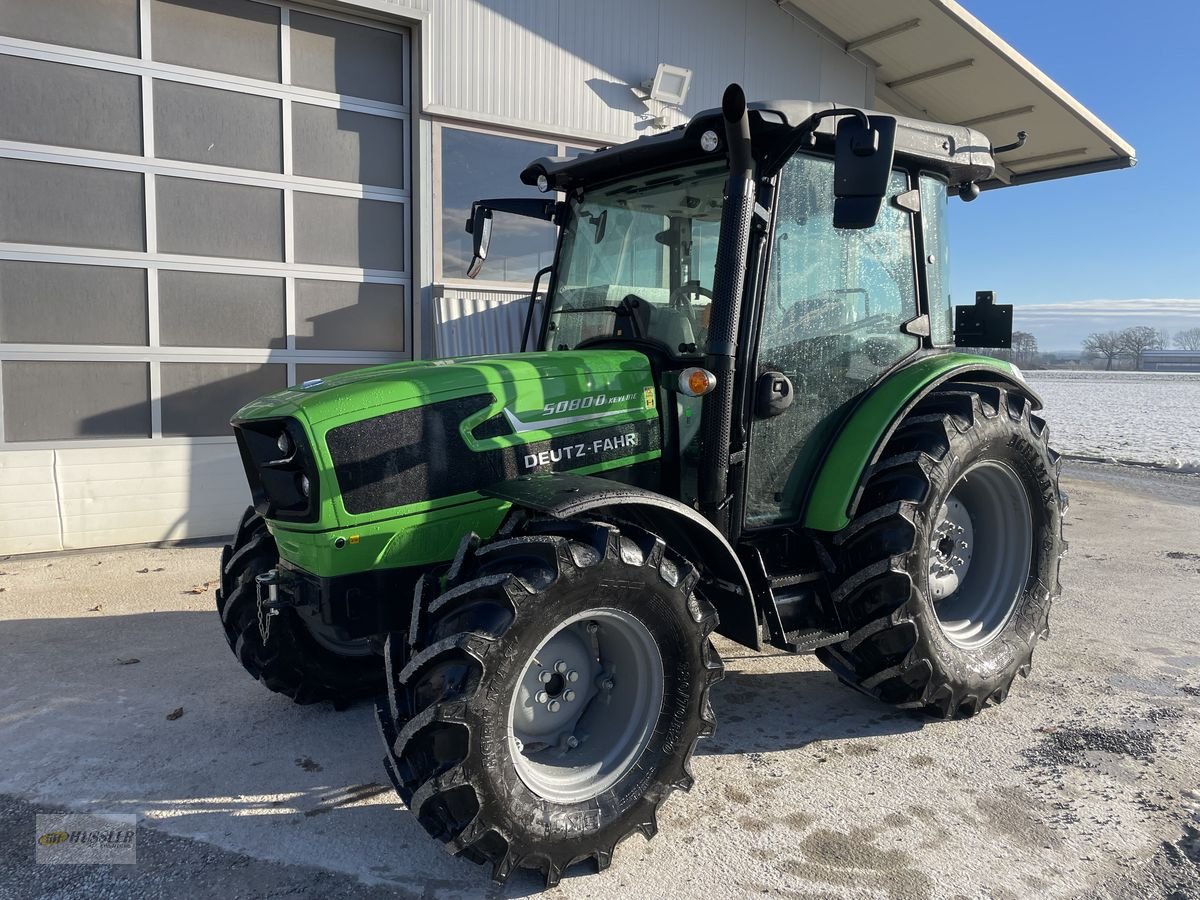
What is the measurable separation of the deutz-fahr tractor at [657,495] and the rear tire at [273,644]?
14mm

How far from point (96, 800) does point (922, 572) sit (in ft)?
10.7

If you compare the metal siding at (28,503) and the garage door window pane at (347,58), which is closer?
the metal siding at (28,503)

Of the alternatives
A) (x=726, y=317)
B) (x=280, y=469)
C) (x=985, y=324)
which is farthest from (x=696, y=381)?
(x=985, y=324)

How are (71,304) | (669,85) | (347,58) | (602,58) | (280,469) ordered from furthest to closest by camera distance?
(669,85) < (602,58) < (347,58) < (71,304) < (280,469)

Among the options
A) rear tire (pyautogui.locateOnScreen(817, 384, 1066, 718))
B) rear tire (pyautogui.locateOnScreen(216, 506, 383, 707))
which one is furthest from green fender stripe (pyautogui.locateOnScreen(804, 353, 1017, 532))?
rear tire (pyautogui.locateOnScreen(216, 506, 383, 707))

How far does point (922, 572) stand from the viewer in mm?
3488

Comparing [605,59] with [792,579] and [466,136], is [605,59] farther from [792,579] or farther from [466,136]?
[792,579]

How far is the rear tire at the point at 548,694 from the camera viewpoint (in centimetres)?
245

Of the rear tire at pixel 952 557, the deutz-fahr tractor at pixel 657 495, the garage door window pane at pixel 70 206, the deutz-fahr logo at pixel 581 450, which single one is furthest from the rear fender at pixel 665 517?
the garage door window pane at pixel 70 206

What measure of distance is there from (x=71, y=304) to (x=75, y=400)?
754 millimetres

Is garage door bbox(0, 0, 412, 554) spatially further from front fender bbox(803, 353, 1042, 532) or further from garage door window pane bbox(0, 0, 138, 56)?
front fender bbox(803, 353, 1042, 532)

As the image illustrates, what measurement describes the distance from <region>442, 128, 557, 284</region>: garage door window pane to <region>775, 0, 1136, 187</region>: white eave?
3.69m

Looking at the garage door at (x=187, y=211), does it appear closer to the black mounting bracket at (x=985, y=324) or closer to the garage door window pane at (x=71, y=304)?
the garage door window pane at (x=71, y=304)

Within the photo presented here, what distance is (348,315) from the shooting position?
7.81m
